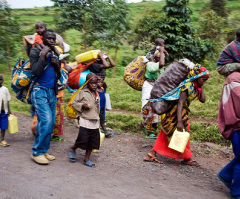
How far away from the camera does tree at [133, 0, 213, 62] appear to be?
422 inches

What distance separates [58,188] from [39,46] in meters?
1.97

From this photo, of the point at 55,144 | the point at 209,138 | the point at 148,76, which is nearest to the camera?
the point at 55,144

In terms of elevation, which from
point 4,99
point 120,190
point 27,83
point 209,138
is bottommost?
point 209,138

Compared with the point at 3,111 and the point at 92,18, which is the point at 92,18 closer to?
the point at 92,18

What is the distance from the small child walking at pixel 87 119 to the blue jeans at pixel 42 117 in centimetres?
39

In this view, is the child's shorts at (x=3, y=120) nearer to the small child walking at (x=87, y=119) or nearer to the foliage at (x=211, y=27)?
the small child walking at (x=87, y=119)

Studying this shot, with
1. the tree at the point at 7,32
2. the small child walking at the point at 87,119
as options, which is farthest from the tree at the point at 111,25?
the small child walking at the point at 87,119

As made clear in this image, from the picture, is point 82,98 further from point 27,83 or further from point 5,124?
point 5,124

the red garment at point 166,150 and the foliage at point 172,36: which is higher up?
the foliage at point 172,36

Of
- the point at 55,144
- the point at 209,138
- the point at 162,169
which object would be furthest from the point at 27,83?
the point at 209,138

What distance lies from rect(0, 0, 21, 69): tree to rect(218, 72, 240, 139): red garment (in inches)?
364

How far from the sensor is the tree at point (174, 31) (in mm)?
10712

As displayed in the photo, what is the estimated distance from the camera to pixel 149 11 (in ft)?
36.6

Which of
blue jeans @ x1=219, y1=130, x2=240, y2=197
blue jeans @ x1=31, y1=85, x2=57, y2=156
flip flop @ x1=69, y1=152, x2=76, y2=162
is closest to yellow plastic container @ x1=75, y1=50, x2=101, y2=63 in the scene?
blue jeans @ x1=31, y1=85, x2=57, y2=156
